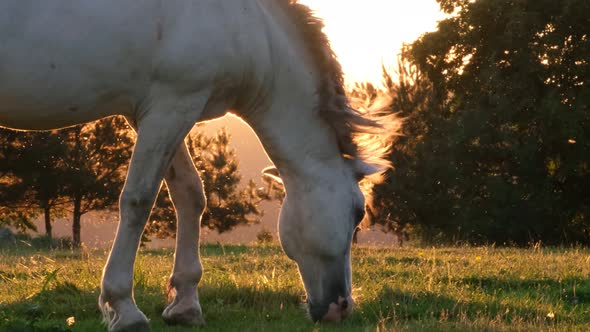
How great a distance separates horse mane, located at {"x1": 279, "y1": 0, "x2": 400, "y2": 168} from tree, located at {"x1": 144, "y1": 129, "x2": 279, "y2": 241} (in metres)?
37.3

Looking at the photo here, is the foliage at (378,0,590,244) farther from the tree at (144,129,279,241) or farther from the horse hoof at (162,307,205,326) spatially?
the horse hoof at (162,307,205,326)

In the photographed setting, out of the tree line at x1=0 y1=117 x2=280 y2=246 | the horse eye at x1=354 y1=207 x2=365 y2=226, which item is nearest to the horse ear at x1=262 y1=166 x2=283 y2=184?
the horse eye at x1=354 y1=207 x2=365 y2=226

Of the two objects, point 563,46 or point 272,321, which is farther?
point 563,46

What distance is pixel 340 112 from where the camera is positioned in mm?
5320

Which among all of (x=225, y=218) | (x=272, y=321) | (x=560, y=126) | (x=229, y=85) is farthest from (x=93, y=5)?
(x=225, y=218)

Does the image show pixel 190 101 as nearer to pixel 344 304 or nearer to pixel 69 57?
pixel 69 57

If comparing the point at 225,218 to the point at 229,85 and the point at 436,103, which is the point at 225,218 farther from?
the point at 229,85

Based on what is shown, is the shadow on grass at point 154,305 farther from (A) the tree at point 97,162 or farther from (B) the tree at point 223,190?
(B) the tree at point 223,190

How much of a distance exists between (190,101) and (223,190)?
39.4m

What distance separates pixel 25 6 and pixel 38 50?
0.88 ft

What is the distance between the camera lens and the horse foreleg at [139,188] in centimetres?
481

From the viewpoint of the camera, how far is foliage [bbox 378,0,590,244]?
27984 mm

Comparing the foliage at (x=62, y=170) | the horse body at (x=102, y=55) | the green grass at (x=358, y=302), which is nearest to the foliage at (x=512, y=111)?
the foliage at (x=62, y=170)

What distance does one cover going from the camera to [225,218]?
1736 inches
